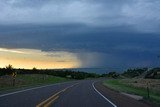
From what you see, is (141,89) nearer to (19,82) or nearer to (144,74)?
(19,82)

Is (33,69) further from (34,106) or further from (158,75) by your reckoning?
(34,106)

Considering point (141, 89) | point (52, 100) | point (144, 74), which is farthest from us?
point (144, 74)

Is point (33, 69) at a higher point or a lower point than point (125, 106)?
→ higher

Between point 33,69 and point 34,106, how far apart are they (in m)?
106

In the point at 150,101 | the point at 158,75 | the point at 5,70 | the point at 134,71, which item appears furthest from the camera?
the point at 134,71

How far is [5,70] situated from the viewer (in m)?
88.2

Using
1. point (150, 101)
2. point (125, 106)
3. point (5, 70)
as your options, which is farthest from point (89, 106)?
point (5, 70)

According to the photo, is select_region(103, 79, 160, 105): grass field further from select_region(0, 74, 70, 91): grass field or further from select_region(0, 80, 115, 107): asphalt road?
select_region(0, 74, 70, 91): grass field

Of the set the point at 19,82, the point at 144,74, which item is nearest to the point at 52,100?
the point at 19,82

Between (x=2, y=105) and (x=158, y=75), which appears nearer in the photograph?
(x=2, y=105)

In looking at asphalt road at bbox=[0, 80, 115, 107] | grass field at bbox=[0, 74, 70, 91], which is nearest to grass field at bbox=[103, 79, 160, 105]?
asphalt road at bbox=[0, 80, 115, 107]

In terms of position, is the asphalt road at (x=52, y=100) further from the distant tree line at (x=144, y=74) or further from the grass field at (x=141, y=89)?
the distant tree line at (x=144, y=74)

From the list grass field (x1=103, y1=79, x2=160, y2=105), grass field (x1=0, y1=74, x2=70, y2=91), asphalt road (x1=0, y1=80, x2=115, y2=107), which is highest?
grass field (x1=0, y1=74, x2=70, y2=91)

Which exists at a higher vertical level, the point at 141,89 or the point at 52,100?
the point at 141,89
